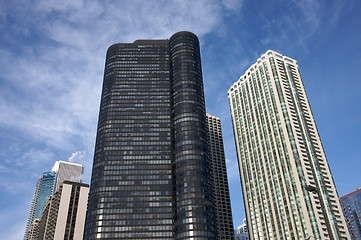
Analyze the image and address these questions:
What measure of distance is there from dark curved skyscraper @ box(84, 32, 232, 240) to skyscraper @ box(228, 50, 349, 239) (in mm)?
33958

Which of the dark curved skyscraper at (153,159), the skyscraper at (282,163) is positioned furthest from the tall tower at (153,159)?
Answer: the skyscraper at (282,163)

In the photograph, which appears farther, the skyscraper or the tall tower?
the tall tower

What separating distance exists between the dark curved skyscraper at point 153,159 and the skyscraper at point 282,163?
3396 cm

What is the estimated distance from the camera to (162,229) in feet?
482

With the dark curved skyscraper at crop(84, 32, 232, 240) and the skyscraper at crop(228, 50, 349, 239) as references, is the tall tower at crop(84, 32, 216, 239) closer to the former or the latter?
the dark curved skyscraper at crop(84, 32, 232, 240)

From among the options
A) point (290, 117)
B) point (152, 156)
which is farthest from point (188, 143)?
point (290, 117)

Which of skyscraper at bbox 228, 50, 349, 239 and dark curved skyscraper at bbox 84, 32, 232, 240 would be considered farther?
dark curved skyscraper at bbox 84, 32, 232, 240

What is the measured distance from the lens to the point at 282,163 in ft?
526

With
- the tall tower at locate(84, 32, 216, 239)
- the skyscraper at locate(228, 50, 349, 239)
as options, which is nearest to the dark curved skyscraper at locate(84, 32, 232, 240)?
the tall tower at locate(84, 32, 216, 239)

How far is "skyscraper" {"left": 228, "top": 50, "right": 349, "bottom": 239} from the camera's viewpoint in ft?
470

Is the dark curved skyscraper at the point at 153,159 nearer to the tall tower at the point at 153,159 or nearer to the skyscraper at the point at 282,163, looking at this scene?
the tall tower at the point at 153,159

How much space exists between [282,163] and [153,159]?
67.3 meters

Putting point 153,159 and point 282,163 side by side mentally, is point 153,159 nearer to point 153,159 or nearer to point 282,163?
point 153,159

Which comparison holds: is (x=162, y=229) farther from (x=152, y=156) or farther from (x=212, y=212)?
A: (x=152, y=156)
